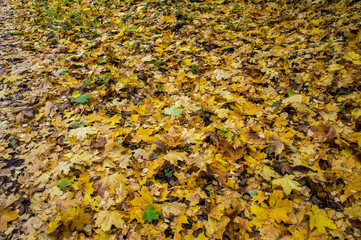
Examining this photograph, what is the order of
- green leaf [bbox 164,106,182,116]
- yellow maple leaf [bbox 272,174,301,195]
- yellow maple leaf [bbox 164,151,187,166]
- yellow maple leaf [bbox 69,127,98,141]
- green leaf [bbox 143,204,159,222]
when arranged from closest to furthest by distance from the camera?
green leaf [bbox 143,204,159,222], yellow maple leaf [bbox 272,174,301,195], yellow maple leaf [bbox 164,151,187,166], yellow maple leaf [bbox 69,127,98,141], green leaf [bbox 164,106,182,116]

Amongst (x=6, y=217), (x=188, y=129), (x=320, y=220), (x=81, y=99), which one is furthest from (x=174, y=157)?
(x=81, y=99)

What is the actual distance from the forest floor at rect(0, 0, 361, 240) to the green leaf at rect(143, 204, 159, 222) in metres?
0.02

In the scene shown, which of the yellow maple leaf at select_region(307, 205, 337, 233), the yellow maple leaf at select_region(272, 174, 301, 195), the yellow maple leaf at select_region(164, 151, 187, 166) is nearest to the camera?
the yellow maple leaf at select_region(307, 205, 337, 233)

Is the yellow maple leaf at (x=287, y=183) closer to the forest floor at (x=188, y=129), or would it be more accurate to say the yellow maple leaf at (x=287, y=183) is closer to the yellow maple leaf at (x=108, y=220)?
the forest floor at (x=188, y=129)

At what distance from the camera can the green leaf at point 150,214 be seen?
188 cm

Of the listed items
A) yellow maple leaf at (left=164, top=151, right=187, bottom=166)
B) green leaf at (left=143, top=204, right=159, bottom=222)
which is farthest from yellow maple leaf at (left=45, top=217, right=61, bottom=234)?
yellow maple leaf at (left=164, top=151, right=187, bottom=166)

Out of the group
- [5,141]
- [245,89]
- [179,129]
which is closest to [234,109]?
[245,89]

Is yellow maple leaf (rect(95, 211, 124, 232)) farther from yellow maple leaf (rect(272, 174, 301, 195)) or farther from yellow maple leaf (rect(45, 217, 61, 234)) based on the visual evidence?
yellow maple leaf (rect(272, 174, 301, 195))

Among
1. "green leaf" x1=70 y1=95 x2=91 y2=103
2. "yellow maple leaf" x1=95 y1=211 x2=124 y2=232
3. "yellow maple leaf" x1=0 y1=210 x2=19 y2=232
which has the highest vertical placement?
"green leaf" x1=70 y1=95 x2=91 y2=103

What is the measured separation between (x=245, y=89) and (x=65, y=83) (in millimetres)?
3379

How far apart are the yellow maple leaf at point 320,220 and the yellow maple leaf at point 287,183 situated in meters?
0.24

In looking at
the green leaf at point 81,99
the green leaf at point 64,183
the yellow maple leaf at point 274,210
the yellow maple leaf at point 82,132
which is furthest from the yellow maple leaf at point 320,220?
the green leaf at point 81,99

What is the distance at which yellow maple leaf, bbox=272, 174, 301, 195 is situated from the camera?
6.66ft

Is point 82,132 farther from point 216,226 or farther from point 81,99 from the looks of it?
point 216,226
